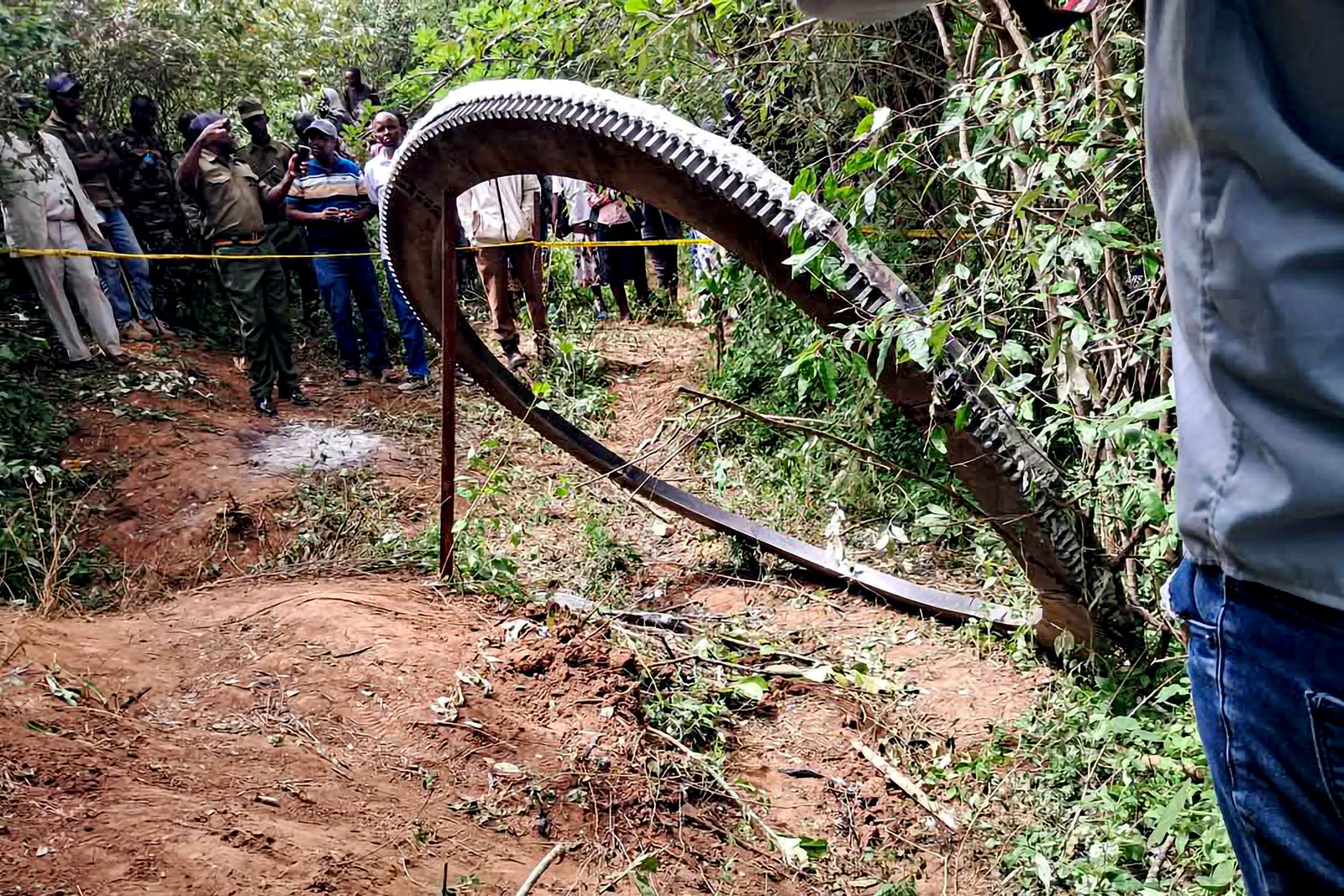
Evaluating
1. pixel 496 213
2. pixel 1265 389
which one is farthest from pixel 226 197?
pixel 1265 389

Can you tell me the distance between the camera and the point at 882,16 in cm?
123

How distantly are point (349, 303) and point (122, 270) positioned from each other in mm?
2085

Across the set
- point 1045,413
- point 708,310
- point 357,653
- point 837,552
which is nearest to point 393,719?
point 357,653

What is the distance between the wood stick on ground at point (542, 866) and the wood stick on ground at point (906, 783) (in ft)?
3.88

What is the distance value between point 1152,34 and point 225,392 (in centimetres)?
864

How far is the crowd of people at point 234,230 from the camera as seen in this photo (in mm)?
7988

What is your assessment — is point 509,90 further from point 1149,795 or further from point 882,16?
point 1149,795

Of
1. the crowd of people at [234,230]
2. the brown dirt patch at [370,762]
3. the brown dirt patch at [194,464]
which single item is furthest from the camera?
the crowd of people at [234,230]

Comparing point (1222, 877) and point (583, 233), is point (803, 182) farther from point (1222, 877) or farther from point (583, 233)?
point (583, 233)

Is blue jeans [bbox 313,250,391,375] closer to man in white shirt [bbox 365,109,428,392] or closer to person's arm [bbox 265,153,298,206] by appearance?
man in white shirt [bbox 365,109,428,392]

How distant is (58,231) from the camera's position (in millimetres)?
7961

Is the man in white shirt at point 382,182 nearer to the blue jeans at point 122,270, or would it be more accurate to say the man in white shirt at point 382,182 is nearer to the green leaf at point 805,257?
the blue jeans at point 122,270

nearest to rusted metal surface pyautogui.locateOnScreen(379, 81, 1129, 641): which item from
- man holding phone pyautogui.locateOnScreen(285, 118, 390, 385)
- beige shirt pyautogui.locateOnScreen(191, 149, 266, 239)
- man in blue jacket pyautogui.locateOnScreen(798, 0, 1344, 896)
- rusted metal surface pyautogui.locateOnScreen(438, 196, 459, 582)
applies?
rusted metal surface pyautogui.locateOnScreen(438, 196, 459, 582)

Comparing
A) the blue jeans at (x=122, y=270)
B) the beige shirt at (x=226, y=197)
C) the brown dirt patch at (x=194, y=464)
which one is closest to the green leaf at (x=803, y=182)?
the brown dirt patch at (x=194, y=464)
